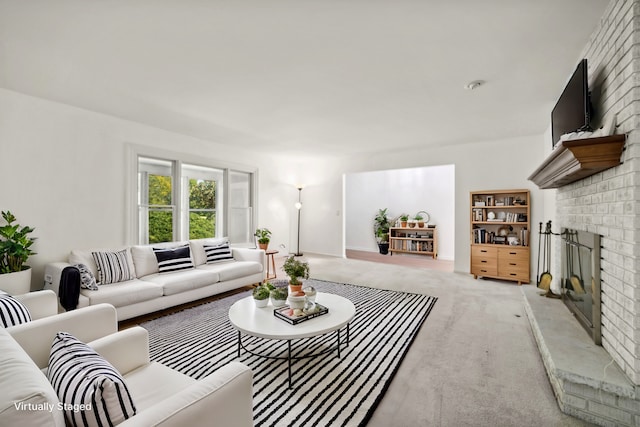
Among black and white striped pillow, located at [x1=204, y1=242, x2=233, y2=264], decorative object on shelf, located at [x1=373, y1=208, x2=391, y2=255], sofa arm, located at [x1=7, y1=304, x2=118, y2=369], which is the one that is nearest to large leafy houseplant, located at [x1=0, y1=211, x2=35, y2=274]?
black and white striped pillow, located at [x1=204, y1=242, x2=233, y2=264]

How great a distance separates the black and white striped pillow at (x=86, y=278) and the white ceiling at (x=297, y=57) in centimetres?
189

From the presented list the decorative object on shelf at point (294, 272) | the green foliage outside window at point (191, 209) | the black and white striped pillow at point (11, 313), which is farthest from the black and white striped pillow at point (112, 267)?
the decorative object on shelf at point (294, 272)

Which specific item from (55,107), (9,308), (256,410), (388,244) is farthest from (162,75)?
(388,244)

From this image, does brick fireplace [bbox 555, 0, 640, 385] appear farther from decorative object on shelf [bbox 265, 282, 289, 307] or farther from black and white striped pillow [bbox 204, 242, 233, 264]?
black and white striped pillow [bbox 204, 242, 233, 264]

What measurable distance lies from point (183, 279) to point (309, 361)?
1996mm

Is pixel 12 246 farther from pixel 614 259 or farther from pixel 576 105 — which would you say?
pixel 576 105

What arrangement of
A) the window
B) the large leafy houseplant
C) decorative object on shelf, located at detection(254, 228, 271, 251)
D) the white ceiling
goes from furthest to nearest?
1. decorative object on shelf, located at detection(254, 228, 271, 251)
2. the window
3. the large leafy houseplant
4. the white ceiling

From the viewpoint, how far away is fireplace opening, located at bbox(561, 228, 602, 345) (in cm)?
205

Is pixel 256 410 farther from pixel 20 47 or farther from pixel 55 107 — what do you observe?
pixel 55 107

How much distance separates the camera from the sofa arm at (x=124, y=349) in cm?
144

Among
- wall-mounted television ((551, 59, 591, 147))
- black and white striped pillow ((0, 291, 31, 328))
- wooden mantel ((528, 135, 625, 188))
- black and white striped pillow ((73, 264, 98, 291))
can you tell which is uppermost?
wall-mounted television ((551, 59, 591, 147))

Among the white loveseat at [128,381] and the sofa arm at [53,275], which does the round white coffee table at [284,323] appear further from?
the sofa arm at [53,275]

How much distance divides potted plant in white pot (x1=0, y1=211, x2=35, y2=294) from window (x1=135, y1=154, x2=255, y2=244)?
4.29 ft

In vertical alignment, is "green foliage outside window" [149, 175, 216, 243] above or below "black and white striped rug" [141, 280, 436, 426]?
above
